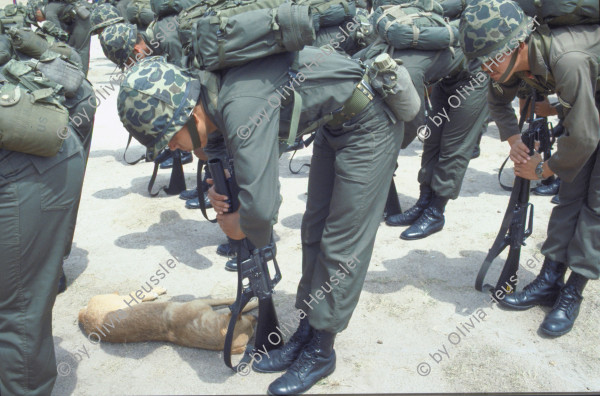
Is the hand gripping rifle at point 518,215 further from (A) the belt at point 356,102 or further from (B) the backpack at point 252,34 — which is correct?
(B) the backpack at point 252,34

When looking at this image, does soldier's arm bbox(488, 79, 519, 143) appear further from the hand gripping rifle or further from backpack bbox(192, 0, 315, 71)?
backpack bbox(192, 0, 315, 71)

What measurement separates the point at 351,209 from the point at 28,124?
1.53 m

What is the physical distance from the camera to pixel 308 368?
2814mm

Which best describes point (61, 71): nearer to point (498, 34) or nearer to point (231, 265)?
point (231, 265)

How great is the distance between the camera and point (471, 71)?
4227mm

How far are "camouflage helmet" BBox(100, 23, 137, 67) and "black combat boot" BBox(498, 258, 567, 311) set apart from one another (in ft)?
14.1

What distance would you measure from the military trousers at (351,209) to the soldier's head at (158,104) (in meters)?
0.77

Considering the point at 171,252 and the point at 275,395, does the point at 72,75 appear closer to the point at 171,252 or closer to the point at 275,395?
the point at 171,252

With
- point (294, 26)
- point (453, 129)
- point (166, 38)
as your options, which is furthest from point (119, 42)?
point (294, 26)

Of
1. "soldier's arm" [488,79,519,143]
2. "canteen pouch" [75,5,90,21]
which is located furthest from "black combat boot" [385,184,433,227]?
"canteen pouch" [75,5,90,21]

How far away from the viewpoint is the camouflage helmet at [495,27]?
2740 millimetres

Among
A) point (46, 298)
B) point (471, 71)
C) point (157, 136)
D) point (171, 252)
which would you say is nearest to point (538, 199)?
point (471, 71)

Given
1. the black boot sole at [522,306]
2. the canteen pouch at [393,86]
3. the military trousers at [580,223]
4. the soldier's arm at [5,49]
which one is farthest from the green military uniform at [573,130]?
the soldier's arm at [5,49]

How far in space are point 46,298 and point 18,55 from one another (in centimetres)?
230
